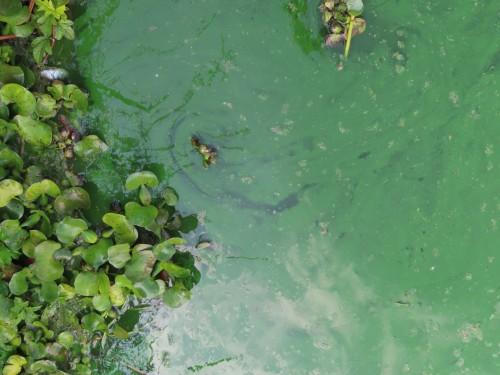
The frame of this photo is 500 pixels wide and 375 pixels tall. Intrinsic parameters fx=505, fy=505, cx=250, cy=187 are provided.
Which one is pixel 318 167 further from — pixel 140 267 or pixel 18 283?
pixel 18 283

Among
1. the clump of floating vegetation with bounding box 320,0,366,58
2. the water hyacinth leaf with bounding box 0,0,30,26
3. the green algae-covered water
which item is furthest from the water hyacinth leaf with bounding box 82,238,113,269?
the clump of floating vegetation with bounding box 320,0,366,58

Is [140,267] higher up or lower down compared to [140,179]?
lower down

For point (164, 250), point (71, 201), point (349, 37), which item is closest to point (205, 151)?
point (164, 250)

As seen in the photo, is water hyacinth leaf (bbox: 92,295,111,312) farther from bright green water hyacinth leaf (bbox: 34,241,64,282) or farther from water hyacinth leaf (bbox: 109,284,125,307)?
bright green water hyacinth leaf (bbox: 34,241,64,282)

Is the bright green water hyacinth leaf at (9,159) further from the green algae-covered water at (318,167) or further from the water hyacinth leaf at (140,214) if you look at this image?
the water hyacinth leaf at (140,214)

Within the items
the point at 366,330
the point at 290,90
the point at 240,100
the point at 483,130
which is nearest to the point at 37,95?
the point at 240,100

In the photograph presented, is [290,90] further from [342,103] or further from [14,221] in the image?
[14,221]
